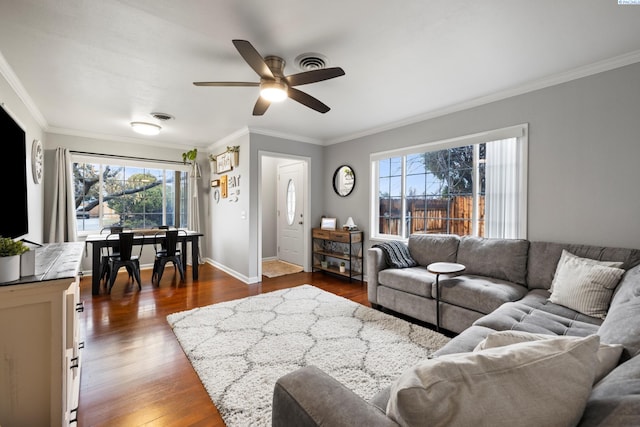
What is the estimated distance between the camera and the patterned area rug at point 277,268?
5.20 meters

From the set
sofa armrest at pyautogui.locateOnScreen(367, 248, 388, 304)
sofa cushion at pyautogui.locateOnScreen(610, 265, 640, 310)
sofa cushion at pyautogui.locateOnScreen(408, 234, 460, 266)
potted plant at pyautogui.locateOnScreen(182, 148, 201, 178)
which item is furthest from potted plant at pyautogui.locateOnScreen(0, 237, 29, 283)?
potted plant at pyautogui.locateOnScreen(182, 148, 201, 178)

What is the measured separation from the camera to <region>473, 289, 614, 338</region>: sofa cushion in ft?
5.82

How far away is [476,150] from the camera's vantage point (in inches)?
136

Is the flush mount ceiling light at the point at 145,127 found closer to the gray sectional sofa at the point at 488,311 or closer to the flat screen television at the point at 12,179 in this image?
the flat screen television at the point at 12,179

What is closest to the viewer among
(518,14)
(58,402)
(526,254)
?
(58,402)

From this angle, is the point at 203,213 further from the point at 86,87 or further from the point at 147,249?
the point at 86,87

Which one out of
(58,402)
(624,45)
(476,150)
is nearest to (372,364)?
(58,402)

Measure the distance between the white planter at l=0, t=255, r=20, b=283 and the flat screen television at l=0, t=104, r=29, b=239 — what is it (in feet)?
3.27

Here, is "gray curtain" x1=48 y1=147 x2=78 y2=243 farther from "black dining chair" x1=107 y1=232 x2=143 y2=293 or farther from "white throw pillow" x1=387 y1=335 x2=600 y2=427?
"white throw pillow" x1=387 y1=335 x2=600 y2=427

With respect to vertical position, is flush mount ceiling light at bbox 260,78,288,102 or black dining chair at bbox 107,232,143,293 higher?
flush mount ceiling light at bbox 260,78,288,102

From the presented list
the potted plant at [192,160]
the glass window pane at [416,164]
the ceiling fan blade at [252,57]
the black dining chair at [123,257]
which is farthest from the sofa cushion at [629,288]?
the potted plant at [192,160]

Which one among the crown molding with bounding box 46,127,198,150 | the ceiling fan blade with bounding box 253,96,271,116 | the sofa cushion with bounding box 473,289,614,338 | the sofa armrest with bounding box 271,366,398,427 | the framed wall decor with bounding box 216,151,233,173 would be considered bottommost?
the sofa cushion with bounding box 473,289,614,338

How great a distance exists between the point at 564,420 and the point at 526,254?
2.63 m

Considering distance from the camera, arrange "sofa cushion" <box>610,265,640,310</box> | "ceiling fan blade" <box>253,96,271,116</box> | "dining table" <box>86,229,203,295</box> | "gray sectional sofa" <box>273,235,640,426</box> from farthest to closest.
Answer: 1. "dining table" <box>86,229,203,295</box>
2. "ceiling fan blade" <box>253,96,271,116</box>
3. "sofa cushion" <box>610,265,640,310</box>
4. "gray sectional sofa" <box>273,235,640,426</box>
